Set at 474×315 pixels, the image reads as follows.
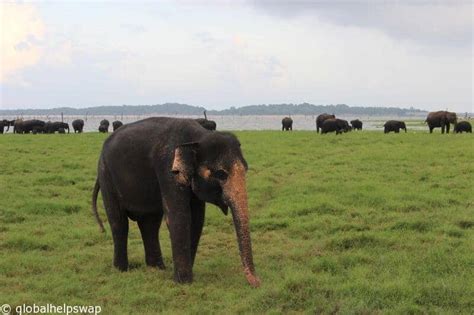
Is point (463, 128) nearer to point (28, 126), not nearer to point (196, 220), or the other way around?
point (28, 126)

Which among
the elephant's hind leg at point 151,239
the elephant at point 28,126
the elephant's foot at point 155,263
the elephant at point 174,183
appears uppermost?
the elephant at point 28,126

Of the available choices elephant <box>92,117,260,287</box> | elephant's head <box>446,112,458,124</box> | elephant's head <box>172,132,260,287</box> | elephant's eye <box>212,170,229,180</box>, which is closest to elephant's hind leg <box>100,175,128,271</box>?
elephant <box>92,117,260,287</box>

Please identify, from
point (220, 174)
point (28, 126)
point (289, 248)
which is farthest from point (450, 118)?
point (220, 174)

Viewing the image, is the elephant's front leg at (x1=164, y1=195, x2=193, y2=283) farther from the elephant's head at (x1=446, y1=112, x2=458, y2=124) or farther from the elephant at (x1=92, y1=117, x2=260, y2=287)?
the elephant's head at (x1=446, y1=112, x2=458, y2=124)

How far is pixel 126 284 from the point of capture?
24.1 feet

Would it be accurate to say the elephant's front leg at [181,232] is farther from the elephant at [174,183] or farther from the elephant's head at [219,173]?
the elephant's head at [219,173]

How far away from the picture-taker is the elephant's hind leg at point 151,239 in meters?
8.26

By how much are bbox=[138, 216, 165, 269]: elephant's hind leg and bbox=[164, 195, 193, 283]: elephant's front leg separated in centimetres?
100

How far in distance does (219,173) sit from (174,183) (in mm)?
699

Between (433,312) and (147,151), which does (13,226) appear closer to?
(147,151)

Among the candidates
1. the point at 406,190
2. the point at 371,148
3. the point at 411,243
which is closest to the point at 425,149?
the point at 371,148

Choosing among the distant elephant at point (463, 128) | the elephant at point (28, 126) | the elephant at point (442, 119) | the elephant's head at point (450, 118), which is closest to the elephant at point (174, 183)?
the elephant at point (442, 119)

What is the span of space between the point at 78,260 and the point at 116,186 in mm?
1598

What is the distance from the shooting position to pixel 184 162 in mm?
7008
